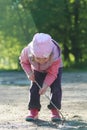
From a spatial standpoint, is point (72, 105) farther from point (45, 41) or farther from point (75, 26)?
point (75, 26)

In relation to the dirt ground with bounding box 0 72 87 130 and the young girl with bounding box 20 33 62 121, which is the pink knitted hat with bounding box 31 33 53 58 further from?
the dirt ground with bounding box 0 72 87 130

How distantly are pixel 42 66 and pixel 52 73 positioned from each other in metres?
0.16

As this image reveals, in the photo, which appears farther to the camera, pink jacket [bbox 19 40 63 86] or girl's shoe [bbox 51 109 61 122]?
girl's shoe [bbox 51 109 61 122]

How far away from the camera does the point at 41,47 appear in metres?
5.92

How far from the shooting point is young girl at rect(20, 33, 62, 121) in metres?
5.98

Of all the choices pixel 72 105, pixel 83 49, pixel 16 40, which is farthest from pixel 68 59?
pixel 72 105

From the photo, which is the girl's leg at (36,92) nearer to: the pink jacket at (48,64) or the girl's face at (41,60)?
the pink jacket at (48,64)

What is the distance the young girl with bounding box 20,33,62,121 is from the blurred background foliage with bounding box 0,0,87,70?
67.7 feet

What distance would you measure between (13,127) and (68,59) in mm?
24539

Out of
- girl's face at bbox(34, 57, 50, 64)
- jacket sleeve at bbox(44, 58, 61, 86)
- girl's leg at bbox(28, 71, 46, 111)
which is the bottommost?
girl's leg at bbox(28, 71, 46, 111)

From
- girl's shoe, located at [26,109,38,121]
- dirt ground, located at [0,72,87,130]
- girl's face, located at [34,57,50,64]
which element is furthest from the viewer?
girl's shoe, located at [26,109,38,121]

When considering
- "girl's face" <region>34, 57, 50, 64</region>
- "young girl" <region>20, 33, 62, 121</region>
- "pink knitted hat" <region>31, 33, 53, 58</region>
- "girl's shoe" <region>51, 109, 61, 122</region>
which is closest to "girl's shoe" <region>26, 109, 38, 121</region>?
"young girl" <region>20, 33, 62, 121</region>

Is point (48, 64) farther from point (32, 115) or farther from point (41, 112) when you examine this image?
point (41, 112)

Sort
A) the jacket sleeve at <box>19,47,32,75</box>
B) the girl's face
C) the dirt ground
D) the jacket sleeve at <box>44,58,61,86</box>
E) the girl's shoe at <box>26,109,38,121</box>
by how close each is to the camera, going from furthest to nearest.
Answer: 1. the girl's shoe at <box>26,109,38,121</box>
2. the jacket sleeve at <box>19,47,32,75</box>
3. the jacket sleeve at <box>44,58,61,86</box>
4. the dirt ground
5. the girl's face
